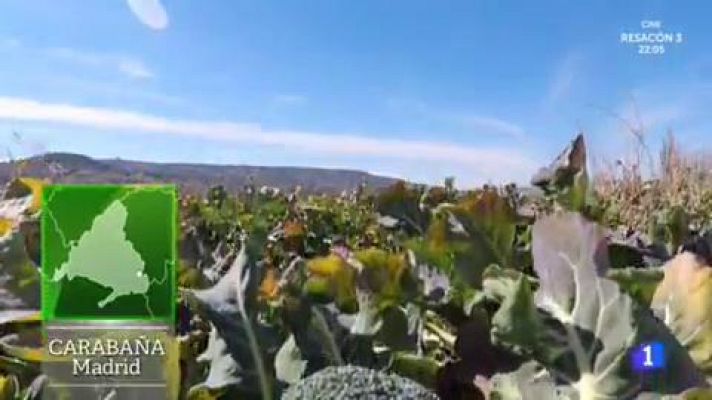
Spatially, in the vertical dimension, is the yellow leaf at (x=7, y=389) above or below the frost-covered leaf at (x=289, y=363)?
below

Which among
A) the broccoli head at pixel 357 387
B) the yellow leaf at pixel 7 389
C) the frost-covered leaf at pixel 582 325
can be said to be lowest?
the yellow leaf at pixel 7 389

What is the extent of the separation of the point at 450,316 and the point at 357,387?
123 millimetres

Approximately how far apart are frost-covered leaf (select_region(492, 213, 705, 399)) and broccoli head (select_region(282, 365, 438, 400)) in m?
0.05

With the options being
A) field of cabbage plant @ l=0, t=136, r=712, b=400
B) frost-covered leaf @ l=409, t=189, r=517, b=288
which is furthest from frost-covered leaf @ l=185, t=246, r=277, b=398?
frost-covered leaf @ l=409, t=189, r=517, b=288

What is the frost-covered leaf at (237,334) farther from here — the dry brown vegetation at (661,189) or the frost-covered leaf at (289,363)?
the dry brown vegetation at (661,189)

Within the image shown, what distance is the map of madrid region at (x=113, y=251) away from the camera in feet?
1.35

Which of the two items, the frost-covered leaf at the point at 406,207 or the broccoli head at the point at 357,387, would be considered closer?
the broccoli head at the point at 357,387

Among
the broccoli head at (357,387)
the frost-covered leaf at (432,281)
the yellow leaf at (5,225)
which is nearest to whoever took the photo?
the broccoli head at (357,387)

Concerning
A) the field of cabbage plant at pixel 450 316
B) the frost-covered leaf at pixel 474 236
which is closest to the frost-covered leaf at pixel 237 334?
the field of cabbage plant at pixel 450 316

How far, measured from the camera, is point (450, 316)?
48 centimetres

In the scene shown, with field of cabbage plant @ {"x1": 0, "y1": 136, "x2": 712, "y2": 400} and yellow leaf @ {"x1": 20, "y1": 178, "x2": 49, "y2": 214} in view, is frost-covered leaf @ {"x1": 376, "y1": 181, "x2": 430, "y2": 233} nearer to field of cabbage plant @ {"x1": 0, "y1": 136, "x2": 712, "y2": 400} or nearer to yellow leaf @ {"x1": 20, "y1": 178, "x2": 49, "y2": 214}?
field of cabbage plant @ {"x1": 0, "y1": 136, "x2": 712, "y2": 400}

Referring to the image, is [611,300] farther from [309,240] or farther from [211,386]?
[309,240]

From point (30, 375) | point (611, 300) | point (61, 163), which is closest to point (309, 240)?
point (61, 163)

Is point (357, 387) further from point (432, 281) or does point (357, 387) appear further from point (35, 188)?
point (35, 188)
